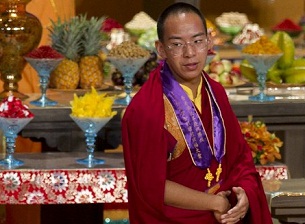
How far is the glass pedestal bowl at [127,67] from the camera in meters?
4.82

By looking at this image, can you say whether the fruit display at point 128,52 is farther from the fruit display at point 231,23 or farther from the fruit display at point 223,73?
the fruit display at point 231,23

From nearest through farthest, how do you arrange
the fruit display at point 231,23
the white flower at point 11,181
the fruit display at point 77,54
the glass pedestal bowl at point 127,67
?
the white flower at point 11,181, the glass pedestal bowl at point 127,67, the fruit display at point 77,54, the fruit display at point 231,23

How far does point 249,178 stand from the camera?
3.13m

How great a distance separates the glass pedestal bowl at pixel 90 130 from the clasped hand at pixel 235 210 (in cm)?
129

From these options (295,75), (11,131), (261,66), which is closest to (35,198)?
(11,131)

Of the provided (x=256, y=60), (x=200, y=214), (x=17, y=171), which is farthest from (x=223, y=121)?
(x=256, y=60)

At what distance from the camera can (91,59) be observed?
16.7 ft

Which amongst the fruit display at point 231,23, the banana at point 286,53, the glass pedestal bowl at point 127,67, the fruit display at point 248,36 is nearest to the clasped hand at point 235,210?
the glass pedestal bowl at point 127,67

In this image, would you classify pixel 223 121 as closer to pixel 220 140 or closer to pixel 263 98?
pixel 220 140

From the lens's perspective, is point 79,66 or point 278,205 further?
point 79,66

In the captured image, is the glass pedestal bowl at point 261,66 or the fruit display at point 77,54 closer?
the glass pedestal bowl at point 261,66

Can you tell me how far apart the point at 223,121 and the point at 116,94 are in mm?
1975

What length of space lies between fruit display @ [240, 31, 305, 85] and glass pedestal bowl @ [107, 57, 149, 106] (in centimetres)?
64

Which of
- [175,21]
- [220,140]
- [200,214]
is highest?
[175,21]
